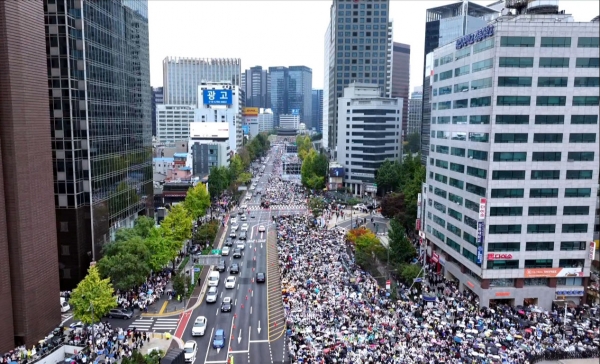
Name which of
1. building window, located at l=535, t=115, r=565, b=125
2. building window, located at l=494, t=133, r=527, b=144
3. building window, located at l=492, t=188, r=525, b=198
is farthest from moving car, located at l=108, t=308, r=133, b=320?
building window, located at l=535, t=115, r=565, b=125

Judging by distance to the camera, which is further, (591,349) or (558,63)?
(558,63)

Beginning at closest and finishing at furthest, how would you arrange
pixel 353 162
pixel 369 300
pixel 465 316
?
pixel 465 316, pixel 369 300, pixel 353 162

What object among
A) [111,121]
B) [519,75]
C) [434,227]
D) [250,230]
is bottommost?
[250,230]

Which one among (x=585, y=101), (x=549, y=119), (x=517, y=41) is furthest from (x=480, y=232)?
(x=517, y=41)

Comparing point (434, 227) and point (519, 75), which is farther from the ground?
point (519, 75)

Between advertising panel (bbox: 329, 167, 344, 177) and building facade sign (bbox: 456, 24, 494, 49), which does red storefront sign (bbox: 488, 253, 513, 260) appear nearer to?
building facade sign (bbox: 456, 24, 494, 49)

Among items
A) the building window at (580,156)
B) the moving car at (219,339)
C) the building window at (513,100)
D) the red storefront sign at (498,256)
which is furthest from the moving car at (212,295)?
the building window at (580,156)

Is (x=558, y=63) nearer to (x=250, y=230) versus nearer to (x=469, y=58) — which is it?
(x=469, y=58)

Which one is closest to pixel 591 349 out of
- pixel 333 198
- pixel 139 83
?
pixel 139 83
